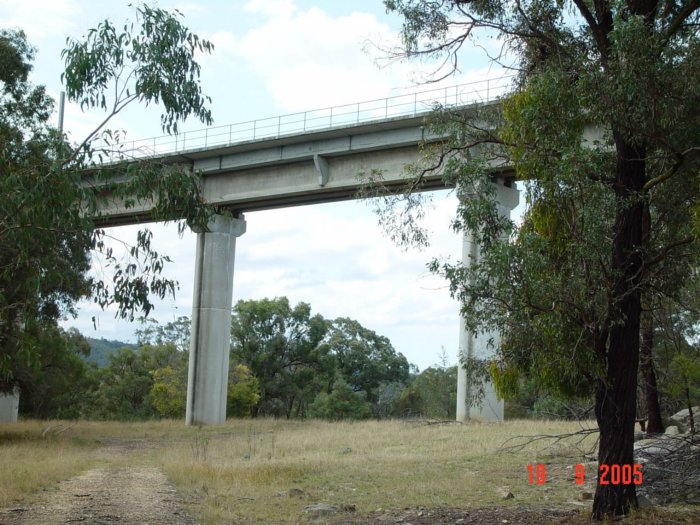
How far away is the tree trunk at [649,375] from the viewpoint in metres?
15.9

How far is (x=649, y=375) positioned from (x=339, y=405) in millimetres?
30898

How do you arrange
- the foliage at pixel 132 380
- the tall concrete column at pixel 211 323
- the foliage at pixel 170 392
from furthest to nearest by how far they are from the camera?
the foliage at pixel 132 380, the foliage at pixel 170 392, the tall concrete column at pixel 211 323

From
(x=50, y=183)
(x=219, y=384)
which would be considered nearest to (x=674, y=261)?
(x=50, y=183)

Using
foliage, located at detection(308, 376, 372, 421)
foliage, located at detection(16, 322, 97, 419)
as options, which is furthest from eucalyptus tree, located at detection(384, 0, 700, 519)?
foliage, located at detection(308, 376, 372, 421)

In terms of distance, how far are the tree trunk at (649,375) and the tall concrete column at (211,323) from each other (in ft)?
63.8

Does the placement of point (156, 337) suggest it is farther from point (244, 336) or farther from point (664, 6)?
point (664, 6)

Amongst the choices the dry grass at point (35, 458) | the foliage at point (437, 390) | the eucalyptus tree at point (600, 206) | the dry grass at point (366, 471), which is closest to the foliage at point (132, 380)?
the foliage at point (437, 390)

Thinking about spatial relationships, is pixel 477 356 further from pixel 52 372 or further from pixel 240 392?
pixel 240 392

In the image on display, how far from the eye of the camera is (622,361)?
10797 mm

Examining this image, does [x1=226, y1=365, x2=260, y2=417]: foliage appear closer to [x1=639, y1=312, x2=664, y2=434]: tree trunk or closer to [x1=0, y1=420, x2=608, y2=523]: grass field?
[x1=0, y1=420, x2=608, y2=523]: grass field

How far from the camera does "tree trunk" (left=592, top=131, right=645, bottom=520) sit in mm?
10555

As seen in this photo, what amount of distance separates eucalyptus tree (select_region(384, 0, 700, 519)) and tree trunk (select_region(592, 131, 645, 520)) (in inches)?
0.6

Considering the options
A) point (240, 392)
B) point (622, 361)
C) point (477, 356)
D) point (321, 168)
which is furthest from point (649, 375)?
point (240, 392)

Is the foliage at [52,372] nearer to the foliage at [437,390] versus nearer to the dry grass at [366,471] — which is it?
the dry grass at [366,471]
